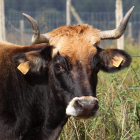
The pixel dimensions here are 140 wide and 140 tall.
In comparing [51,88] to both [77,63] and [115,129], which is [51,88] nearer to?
[77,63]

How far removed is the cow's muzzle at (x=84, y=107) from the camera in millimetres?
5219

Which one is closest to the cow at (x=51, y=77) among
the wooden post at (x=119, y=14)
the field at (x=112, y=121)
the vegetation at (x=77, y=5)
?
the field at (x=112, y=121)

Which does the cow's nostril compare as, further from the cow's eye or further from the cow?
the cow's eye

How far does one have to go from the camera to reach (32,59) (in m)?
5.89

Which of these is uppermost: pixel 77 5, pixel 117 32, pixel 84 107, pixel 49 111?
pixel 77 5

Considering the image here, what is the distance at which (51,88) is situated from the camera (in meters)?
5.95

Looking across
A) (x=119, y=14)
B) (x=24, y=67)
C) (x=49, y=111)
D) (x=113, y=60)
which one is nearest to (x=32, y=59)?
(x=24, y=67)

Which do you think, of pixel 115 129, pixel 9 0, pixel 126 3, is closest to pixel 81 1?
pixel 126 3

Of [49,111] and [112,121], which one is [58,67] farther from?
[112,121]

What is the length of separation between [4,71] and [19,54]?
0.40 metres

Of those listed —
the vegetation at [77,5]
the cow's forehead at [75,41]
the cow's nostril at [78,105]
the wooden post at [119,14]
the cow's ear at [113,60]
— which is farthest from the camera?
the vegetation at [77,5]

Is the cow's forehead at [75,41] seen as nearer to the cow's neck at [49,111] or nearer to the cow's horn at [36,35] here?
the cow's horn at [36,35]

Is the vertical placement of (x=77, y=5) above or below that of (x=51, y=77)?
above

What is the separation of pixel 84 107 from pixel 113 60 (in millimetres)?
1203
